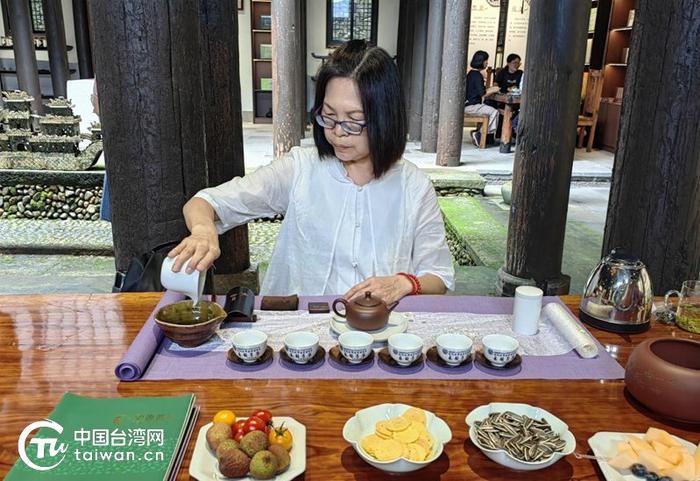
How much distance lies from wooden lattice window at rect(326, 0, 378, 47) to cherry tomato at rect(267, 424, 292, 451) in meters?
10.2

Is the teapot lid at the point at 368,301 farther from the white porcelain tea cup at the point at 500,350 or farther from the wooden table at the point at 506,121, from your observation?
the wooden table at the point at 506,121

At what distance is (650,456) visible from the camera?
92 cm

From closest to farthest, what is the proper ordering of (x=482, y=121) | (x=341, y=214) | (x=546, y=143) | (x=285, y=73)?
(x=341, y=214) → (x=546, y=143) → (x=285, y=73) → (x=482, y=121)

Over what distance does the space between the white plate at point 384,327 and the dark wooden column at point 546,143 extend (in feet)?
6.43

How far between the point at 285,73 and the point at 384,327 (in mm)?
5887

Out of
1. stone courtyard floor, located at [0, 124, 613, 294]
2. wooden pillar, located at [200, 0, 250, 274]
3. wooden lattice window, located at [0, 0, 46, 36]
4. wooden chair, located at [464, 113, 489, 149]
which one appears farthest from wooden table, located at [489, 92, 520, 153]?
wooden lattice window, located at [0, 0, 46, 36]

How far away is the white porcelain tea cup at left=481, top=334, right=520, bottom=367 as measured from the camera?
4.07 ft

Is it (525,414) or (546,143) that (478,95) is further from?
(525,414)

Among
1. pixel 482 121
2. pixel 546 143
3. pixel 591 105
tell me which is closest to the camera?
pixel 546 143

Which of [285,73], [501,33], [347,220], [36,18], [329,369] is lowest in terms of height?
[329,369]

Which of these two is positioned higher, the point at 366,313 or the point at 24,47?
the point at 24,47

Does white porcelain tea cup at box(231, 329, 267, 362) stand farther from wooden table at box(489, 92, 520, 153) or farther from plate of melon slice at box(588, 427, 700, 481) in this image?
wooden table at box(489, 92, 520, 153)

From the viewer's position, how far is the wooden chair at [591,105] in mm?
8508

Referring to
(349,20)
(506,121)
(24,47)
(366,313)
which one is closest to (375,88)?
(366,313)
